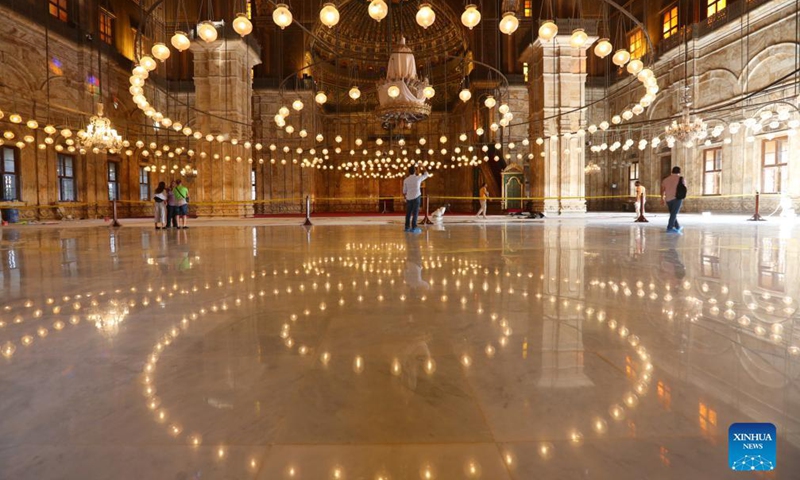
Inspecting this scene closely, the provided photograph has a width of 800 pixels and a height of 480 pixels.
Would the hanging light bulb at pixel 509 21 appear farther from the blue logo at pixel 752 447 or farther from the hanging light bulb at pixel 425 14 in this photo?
the blue logo at pixel 752 447

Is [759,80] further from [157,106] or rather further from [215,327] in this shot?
[157,106]

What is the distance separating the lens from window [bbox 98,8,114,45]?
23703 millimetres

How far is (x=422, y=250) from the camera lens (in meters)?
6.75

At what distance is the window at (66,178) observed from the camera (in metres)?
21.1

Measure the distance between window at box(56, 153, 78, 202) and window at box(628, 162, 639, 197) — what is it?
3111 cm

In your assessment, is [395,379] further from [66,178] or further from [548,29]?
[66,178]

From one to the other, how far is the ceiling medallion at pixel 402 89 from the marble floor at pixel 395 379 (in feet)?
40.7

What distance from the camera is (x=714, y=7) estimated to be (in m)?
22.4

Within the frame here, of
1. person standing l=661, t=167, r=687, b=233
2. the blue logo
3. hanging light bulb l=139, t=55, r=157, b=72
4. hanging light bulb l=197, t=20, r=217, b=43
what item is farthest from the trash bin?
the blue logo

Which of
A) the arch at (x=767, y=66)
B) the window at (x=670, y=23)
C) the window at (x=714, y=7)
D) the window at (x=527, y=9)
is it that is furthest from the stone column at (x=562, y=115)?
the window at (x=670, y=23)

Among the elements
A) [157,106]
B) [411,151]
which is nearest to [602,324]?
[157,106]

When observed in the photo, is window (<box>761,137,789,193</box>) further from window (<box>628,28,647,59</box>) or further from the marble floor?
the marble floor

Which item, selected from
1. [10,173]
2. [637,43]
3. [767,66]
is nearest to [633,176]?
[637,43]

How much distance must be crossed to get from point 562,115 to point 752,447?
18.7 metres
